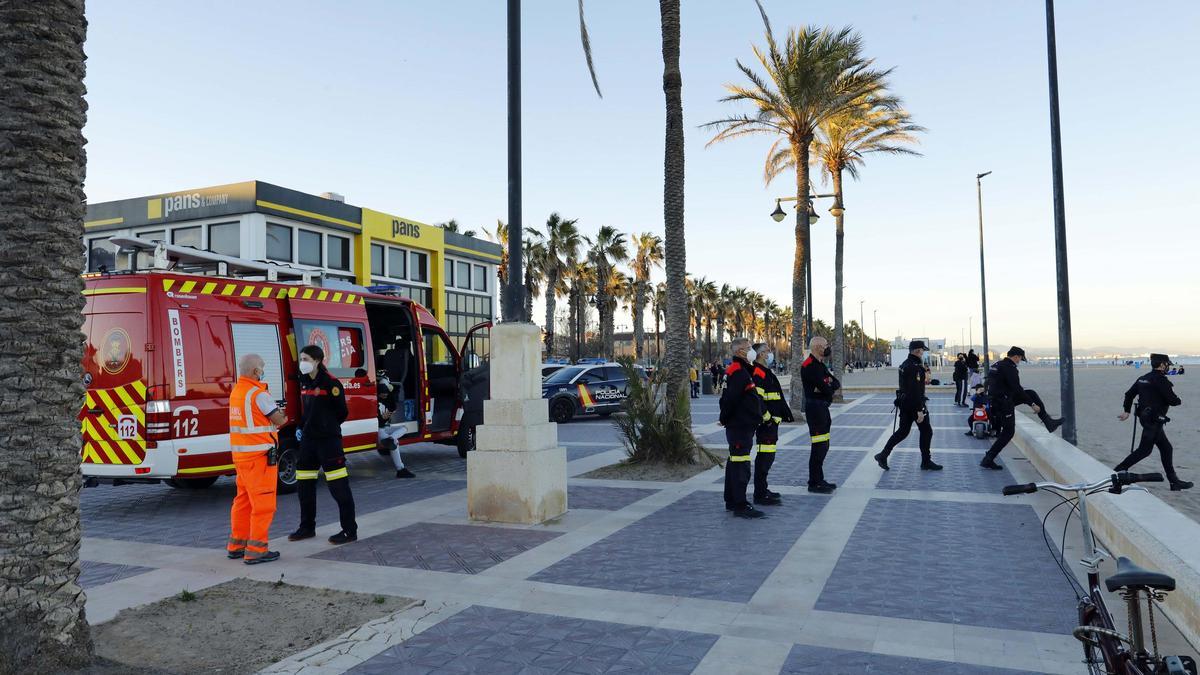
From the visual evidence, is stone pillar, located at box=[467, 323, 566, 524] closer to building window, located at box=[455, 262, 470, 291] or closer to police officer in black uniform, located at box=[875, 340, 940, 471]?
police officer in black uniform, located at box=[875, 340, 940, 471]

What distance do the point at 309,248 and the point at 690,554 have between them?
27.7 metres

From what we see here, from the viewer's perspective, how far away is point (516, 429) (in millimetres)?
7695

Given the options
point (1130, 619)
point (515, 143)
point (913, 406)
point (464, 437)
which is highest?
point (515, 143)

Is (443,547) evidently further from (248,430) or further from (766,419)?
(766,419)

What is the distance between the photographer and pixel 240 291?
30.9ft

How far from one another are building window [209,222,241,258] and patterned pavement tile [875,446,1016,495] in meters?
24.8

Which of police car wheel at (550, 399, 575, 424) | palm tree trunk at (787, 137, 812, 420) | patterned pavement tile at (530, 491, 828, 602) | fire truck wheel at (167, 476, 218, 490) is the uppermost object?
palm tree trunk at (787, 137, 812, 420)

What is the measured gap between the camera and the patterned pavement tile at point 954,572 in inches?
192

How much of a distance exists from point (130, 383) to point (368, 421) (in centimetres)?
320

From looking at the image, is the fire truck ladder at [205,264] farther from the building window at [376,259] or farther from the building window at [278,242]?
the building window at [376,259]

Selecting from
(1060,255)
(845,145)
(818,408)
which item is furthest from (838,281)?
(818,408)

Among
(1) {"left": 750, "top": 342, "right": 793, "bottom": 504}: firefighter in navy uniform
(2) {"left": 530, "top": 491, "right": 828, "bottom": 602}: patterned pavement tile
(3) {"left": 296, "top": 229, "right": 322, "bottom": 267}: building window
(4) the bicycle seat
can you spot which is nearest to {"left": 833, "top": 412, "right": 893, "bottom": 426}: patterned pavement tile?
(1) {"left": 750, "top": 342, "right": 793, "bottom": 504}: firefighter in navy uniform

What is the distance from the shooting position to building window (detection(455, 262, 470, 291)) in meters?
39.3

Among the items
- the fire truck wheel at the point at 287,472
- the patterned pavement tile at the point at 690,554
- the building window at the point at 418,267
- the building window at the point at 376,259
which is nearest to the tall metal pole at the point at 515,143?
the patterned pavement tile at the point at 690,554
